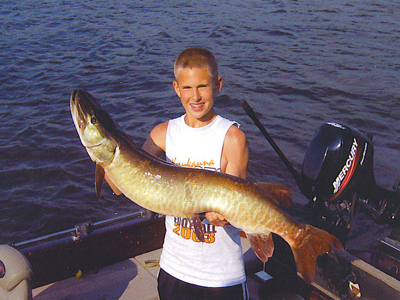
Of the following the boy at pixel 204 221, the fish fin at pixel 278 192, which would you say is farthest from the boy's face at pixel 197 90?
the fish fin at pixel 278 192

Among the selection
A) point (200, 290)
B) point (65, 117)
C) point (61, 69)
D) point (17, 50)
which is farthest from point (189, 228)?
point (17, 50)

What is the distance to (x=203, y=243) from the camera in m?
2.70

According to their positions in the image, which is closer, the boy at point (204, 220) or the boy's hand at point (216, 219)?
the boy's hand at point (216, 219)

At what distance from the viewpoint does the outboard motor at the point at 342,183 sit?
3834 millimetres

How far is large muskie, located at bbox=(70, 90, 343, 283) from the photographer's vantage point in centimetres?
241

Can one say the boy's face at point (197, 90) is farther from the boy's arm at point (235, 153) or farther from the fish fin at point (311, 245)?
the fish fin at point (311, 245)

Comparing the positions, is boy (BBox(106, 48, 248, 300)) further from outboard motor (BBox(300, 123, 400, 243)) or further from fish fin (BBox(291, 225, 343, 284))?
outboard motor (BBox(300, 123, 400, 243))

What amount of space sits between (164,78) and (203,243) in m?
9.21

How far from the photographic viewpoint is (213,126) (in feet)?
9.18

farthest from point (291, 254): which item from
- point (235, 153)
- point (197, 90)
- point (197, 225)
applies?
point (197, 90)

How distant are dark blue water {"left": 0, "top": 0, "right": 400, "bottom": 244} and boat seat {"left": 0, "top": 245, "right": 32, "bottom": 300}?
3.55m

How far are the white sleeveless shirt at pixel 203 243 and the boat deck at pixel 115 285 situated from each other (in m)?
1.26

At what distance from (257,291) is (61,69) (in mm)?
10157

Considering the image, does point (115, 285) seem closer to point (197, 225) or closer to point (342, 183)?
point (197, 225)
